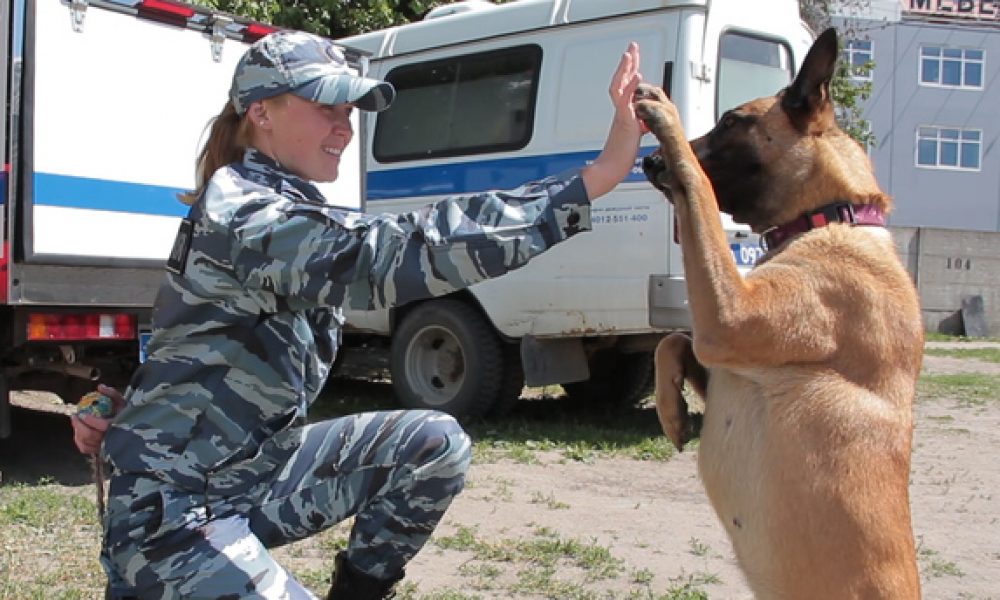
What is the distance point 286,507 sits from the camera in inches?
108

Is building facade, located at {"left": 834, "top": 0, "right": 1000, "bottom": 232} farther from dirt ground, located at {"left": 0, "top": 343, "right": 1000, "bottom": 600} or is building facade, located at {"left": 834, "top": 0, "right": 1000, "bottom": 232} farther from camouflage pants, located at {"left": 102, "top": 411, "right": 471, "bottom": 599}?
camouflage pants, located at {"left": 102, "top": 411, "right": 471, "bottom": 599}

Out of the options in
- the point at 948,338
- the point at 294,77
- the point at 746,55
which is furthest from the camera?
the point at 948,338

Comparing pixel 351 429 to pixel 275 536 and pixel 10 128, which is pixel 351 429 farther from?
pixel 10 128

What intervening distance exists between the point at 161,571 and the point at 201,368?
487 mm

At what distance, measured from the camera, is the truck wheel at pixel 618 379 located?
28.2 feet

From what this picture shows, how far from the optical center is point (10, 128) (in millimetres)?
4984

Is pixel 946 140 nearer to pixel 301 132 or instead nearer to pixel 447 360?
pixel 447 360

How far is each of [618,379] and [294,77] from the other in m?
6.52

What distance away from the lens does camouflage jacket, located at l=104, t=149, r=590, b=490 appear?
7.55ft

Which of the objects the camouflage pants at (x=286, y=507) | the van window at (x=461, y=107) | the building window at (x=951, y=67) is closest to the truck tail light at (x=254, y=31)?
the van window at (x=461, y=107)

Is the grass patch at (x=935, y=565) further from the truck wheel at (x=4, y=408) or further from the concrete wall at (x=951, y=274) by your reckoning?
the concrete wall at (x=951, y=274)

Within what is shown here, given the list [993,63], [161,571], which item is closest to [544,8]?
[161,571]

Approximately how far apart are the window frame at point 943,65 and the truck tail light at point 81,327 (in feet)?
108

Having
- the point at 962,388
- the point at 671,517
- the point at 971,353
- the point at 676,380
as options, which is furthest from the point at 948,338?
the point at 676,380
